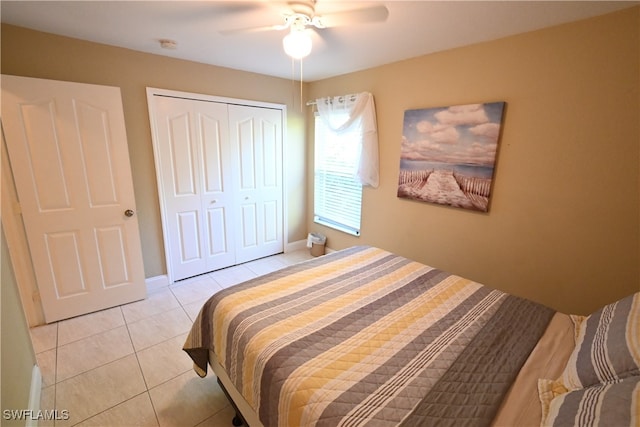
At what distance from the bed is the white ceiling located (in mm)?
1677

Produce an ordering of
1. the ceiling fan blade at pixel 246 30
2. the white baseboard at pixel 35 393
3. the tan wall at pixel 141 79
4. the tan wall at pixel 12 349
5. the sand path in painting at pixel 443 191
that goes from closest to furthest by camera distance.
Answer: the tan wall at pixel 12 349
the white baseboard at pixel 35 393
the ceiling fan blade at pixel 246 30
the tan wall at pixel 141 79
the sand path in painting at pixel 443 191

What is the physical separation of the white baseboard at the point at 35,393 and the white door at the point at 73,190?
0.81m

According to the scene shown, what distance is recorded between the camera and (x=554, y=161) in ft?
6.15

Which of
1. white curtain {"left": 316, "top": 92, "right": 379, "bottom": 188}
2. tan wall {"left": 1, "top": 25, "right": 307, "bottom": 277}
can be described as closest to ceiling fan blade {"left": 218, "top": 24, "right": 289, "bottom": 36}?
tan wall {"left": 1, "top": 25, "right": 307, "bottom": 277}

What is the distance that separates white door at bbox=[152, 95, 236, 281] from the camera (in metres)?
2.75

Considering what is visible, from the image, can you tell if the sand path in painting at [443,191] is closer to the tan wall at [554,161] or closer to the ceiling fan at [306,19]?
the tan wall at [554,161]

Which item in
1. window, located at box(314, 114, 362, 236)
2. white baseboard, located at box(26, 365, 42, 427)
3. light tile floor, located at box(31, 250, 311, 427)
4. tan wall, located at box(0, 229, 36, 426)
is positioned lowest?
light tile floor, located at box(31, 250, 311, 427)

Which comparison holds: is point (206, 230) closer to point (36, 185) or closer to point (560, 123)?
point (36, 185)

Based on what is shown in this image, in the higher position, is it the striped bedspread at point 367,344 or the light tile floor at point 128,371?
the striped bedspread at point 367,344

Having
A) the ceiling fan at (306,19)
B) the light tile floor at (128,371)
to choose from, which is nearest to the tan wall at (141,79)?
the light tile floor at (128,371)

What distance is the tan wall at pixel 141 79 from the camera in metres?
2.05

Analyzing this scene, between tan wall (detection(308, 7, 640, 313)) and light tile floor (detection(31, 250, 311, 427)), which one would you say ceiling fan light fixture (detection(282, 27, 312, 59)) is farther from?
light tile floor (detection(31, 250, 311, 427))

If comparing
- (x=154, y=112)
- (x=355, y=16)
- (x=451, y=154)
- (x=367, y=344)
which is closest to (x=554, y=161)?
(x=451, y=154)

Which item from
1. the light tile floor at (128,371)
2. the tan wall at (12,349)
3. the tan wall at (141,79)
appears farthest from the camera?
the tan wall at (141,79)
